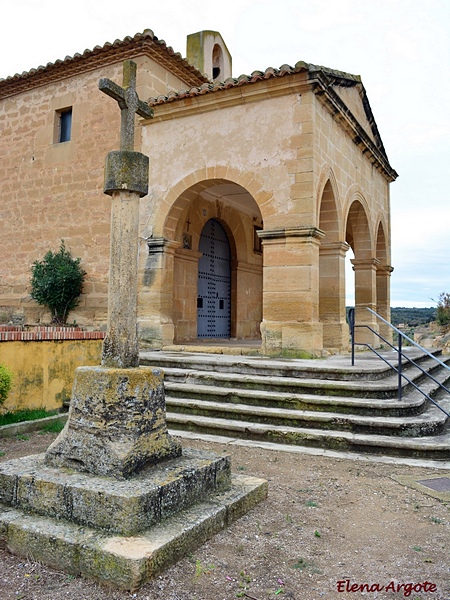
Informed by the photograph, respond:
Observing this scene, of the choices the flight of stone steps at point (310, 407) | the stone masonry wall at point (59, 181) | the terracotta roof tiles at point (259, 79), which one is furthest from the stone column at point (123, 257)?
the stone masonry wall at point (59, 181)

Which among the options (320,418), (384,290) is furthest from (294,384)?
(384,290)

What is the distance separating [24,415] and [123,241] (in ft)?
12.6

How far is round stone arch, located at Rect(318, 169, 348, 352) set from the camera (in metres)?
9.48

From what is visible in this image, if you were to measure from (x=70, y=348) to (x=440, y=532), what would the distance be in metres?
5.31

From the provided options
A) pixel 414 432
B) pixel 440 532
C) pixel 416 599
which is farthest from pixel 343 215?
pixel 416 599

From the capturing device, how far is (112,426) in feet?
10.4

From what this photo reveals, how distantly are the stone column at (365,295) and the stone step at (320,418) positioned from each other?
540cm

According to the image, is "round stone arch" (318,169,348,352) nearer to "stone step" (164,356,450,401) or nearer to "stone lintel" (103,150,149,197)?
"stone step" (164,356,450,401)

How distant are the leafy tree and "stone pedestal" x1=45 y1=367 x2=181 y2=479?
17.1m

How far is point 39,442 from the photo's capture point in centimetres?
554

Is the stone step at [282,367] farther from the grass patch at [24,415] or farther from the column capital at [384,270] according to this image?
the column capital at [384,270]

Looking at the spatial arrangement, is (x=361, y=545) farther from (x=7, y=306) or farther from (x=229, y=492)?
(x=7, y=306)

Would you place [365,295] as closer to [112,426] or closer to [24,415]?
[24,415]

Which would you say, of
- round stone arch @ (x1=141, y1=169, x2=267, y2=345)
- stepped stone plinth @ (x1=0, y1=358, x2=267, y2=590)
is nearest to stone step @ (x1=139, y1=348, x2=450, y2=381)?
round stone arch @ (x1=141, y1=169, x2=267, y2=345)
